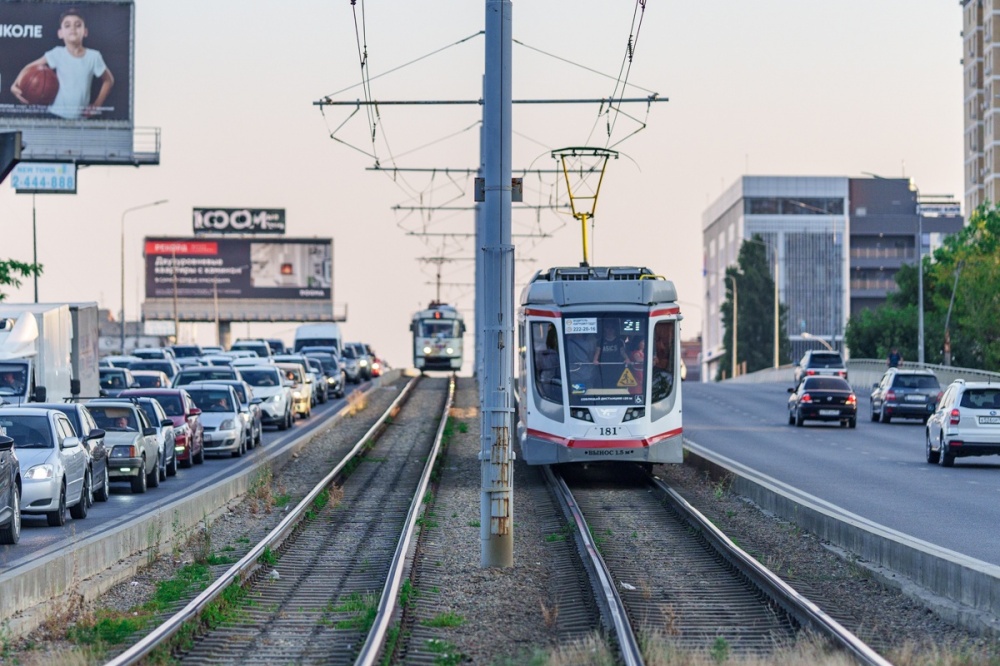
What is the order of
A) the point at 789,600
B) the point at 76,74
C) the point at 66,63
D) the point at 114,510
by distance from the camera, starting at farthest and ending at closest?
the point at 66,63
the point at 76,74
the point at 114,510
the point at 789,600

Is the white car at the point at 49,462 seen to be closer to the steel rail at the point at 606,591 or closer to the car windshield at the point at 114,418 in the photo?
the car windshield at the point at 114,418

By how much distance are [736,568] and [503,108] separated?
5219 millimetres

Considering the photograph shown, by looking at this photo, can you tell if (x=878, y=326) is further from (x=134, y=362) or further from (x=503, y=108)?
(x=503, y=108)

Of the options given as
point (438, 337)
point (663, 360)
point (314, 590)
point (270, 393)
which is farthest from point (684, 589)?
point (438, 337)

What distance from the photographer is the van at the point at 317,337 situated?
258 feet

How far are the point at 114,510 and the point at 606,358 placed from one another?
814 cm

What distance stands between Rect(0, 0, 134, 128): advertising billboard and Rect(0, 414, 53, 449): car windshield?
31.6 m

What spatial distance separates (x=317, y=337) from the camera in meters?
78.8

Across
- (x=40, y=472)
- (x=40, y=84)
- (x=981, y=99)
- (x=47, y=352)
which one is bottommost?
(x=40, y=472)

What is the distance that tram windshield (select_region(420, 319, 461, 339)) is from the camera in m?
82.9

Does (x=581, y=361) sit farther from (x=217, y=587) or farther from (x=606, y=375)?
(x=217, y=587)

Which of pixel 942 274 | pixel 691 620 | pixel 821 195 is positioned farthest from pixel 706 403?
pixel 821 195

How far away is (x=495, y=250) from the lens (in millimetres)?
17484

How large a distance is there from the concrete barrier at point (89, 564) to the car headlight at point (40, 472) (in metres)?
1.59
